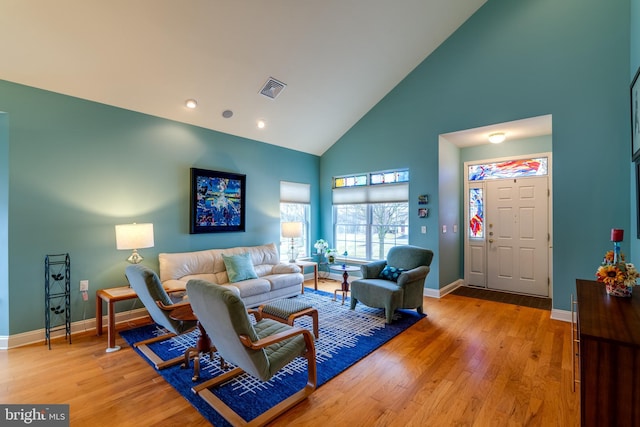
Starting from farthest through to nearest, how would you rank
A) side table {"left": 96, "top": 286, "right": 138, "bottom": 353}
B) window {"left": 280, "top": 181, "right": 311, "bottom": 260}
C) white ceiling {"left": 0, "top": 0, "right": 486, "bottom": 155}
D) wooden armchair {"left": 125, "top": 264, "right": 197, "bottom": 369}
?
window {"left": 280, "top": 181, "right": 311, "bottom": 260}
side table {"left": 96, "top": 286, "right": 138, "bottom": 353}
white ceiling {"left": 0, "top": 0, "right": 486, "bottom": 155}
wooden armchair {"left": 125, "top": 264, "right": 197, "bottom": 369}

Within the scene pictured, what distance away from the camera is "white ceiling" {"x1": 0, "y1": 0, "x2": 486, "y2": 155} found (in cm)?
286

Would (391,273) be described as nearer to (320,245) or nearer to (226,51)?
(320,245)

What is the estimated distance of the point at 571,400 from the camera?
2154 millimetres

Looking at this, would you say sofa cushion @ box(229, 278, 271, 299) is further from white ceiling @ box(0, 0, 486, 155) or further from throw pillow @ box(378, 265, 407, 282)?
white ceiling @ box(0, 0, 486, 155)

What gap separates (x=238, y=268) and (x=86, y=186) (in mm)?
2116

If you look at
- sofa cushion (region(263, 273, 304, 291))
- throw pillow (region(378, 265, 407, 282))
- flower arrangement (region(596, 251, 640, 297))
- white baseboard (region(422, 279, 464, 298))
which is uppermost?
flower arrangement (region(596, 251, 640, 297))

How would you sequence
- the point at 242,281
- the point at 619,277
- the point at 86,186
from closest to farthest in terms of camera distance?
the point at 619,277 < the point at 86,186 < the point at 242,281

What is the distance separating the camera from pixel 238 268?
430 centimetres

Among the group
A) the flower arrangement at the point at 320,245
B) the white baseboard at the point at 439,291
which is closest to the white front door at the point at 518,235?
the white baseboard at the point at 439,291

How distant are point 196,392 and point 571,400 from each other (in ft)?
9.17

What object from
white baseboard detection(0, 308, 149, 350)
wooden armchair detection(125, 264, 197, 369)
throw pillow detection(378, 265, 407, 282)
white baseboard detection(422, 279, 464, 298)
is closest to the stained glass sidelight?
white baseboard detection(422, 279, 464, 298)

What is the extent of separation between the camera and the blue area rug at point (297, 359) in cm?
217

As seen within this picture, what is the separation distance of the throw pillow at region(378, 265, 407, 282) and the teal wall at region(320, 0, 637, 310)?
1018mm

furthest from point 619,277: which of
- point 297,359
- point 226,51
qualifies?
point 226,51
